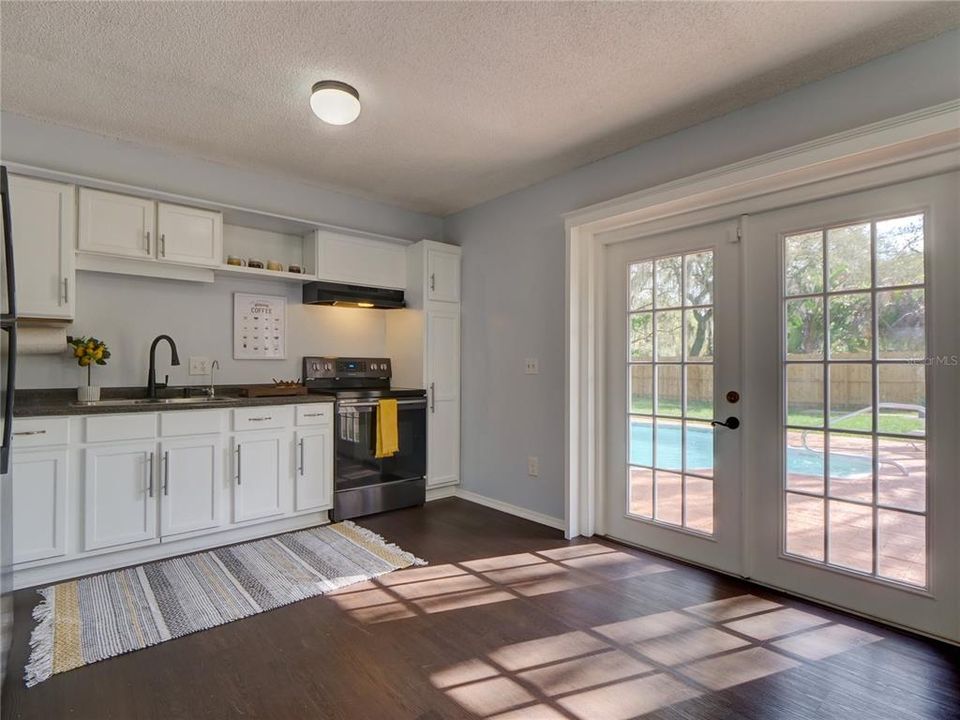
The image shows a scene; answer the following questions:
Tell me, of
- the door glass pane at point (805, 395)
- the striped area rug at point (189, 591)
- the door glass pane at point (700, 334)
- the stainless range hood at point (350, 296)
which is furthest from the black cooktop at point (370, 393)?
the door glass pane at point (805, 395)

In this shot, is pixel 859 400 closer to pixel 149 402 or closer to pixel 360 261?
pixel 360 261

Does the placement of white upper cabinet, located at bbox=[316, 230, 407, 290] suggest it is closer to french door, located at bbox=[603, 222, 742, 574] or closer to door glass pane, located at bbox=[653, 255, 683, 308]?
french door, located at bbox=[603, 222, 742, 574]

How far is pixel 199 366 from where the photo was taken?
3514 mm

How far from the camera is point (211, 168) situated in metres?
3.44

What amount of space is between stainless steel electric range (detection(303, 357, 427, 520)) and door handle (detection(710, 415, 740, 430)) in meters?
2.15

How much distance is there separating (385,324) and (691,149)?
2759 mm

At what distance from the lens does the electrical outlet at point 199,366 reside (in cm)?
349

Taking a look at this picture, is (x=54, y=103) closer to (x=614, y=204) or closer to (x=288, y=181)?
(x=288, y=181)

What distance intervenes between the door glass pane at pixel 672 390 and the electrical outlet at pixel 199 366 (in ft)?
9.37

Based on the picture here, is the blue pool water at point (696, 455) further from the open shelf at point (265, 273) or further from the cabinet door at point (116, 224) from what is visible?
the cabinet door at point (116, 224)

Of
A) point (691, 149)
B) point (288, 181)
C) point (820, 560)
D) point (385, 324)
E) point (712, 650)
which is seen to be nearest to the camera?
point (712, 650)

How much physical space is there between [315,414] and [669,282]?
8.04 feet

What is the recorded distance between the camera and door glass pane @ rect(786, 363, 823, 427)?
2465mm

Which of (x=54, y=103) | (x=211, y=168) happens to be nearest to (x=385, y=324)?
(x=211, y=168)
